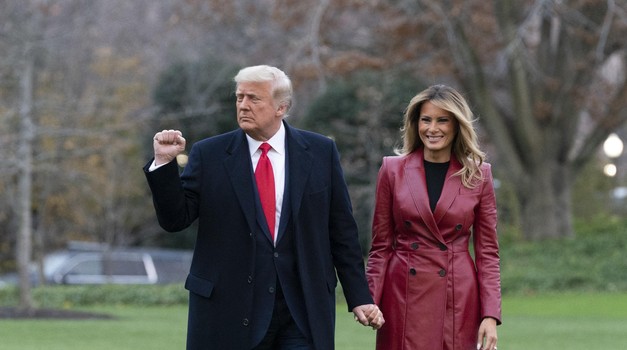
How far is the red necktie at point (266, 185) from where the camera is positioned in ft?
19.7

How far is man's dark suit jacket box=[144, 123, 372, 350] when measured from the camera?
5.91 metres

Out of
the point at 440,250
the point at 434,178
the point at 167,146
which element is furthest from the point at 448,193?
the point at 167,146

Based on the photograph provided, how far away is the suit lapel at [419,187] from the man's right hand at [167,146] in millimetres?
1239

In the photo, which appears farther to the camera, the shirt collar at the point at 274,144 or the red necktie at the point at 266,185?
the shirt collar at the point at 274,144

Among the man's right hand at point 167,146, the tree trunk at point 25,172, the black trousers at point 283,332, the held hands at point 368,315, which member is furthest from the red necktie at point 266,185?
the tree trunk at point 25,172

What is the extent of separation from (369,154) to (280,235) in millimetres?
21641

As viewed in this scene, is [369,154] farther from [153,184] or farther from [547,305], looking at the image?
[153,184]

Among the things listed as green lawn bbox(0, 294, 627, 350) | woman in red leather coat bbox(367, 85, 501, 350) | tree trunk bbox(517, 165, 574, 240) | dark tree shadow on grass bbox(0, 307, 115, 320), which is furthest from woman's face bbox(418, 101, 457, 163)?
tree trunk bbox(517, 165, 574, 240)

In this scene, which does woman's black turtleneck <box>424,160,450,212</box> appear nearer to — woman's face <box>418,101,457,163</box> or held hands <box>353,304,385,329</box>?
woman's face <box>418,101,457,163</box>

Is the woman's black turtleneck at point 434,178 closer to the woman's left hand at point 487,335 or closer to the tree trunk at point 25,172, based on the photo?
the woman's left hand at point 487,335

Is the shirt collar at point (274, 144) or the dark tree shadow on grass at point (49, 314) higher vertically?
the shirt collar at point (274, 144)

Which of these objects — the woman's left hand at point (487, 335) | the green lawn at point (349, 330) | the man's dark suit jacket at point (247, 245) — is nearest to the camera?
the man's dark suit jacket at point (247, 245)

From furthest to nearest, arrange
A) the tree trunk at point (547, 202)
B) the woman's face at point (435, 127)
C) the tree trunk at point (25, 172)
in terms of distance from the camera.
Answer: the tree trunk at point (547, 202) → the tree trunk at point (25, 172) → the woman's face at point (435, 127)

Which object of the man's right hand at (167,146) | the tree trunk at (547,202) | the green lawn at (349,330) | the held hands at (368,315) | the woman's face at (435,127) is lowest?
the green lawn at (349,330)
